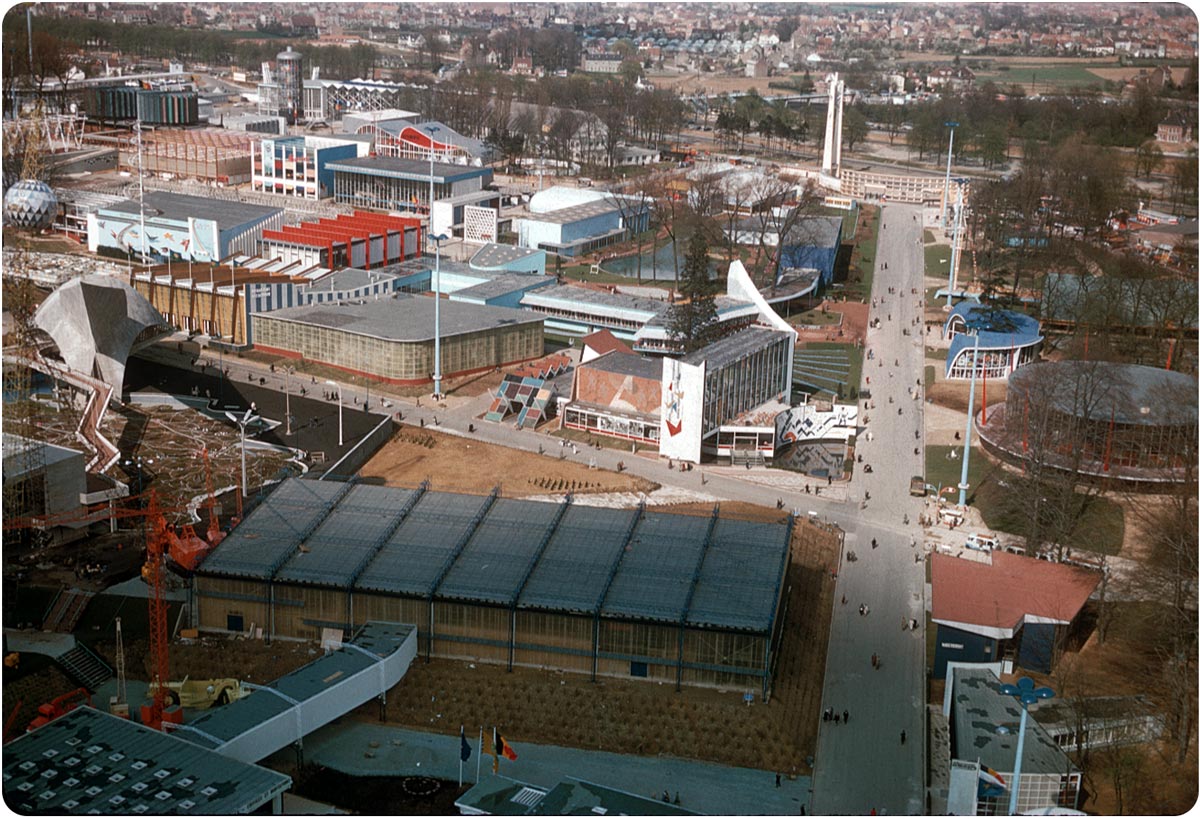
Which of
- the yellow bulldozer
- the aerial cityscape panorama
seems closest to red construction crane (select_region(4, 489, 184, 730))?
the aerial cityscape panorama

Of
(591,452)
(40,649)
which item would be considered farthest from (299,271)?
(40,649)

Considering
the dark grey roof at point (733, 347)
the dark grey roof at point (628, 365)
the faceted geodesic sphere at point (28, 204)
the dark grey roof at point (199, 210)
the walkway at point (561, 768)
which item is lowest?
the walkway at point (561, 768)

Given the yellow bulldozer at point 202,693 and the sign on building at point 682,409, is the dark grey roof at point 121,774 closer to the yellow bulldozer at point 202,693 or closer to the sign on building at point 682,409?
the yellow bulldozer at point 202,693

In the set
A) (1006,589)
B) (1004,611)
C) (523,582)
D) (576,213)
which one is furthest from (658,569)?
(576,213)

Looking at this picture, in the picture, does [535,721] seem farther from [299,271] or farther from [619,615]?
[299,271]

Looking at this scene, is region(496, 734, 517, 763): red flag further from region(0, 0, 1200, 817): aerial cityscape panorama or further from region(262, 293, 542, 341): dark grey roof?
region(262, 293, 542, 341): dark grey roof

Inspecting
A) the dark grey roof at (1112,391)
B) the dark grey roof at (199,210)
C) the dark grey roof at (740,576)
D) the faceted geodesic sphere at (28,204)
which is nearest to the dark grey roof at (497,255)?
the dark grey roof at (199,210)
